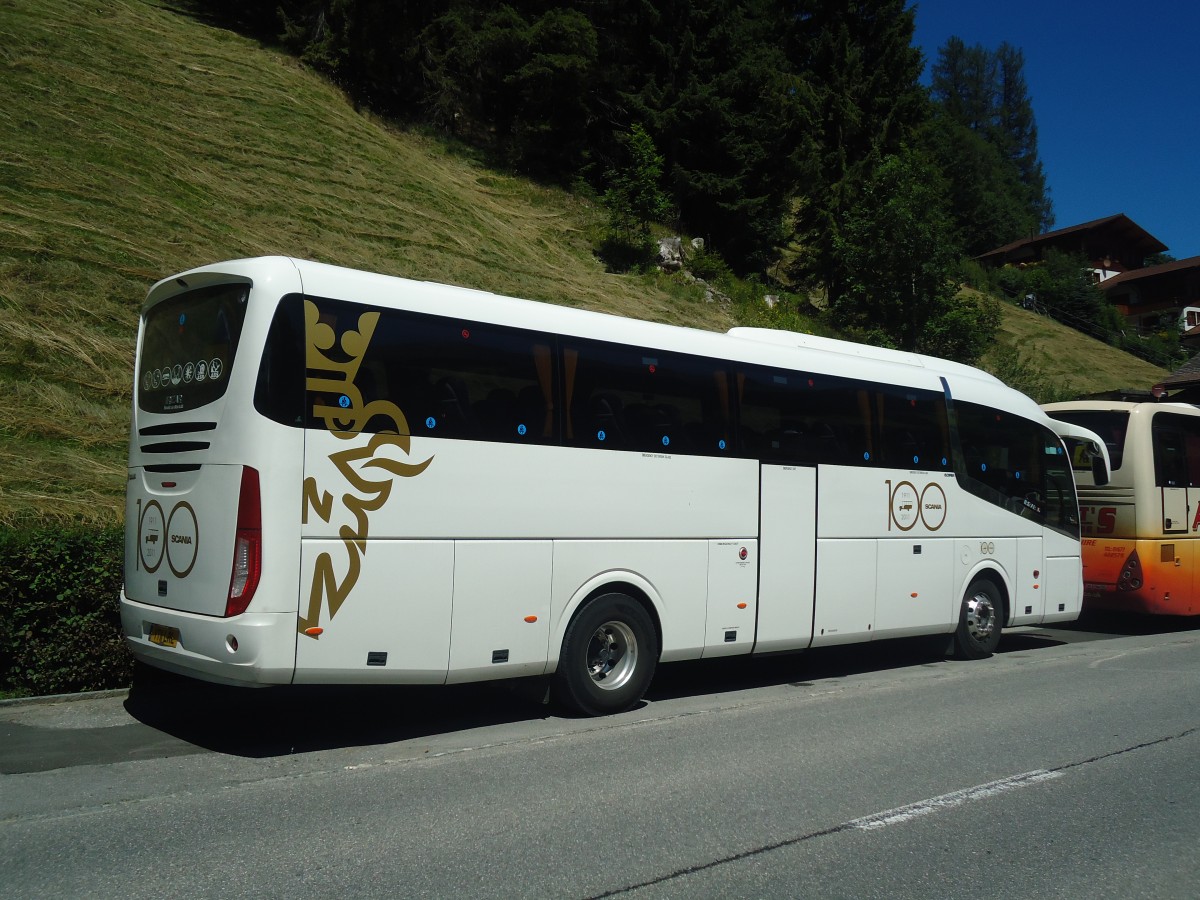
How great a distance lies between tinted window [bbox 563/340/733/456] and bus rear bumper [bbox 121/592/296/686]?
9.11 ft

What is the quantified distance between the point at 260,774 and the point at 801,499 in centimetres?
574

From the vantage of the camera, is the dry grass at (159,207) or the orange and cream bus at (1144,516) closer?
the dry grass at (159,207)

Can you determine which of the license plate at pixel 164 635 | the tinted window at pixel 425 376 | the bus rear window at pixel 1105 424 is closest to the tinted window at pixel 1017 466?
the bus rear window at pixel 1105 424

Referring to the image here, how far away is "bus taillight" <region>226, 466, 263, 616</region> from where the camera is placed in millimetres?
6508

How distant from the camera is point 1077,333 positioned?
200 ft

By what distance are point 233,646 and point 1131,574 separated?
12620 mm

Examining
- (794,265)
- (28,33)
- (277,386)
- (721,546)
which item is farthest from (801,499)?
(794,265)

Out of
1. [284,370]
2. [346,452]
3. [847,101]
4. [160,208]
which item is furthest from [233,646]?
[847,101]

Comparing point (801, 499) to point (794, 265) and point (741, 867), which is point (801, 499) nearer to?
point (741, 867)

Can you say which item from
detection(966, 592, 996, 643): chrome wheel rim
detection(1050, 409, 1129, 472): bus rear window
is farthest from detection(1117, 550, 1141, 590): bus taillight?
detection(966, 592, 996, 643): chrome wheel rim

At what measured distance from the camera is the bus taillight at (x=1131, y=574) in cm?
1416

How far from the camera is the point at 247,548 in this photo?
6.54 metres

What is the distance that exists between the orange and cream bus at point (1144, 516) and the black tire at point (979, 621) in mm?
3302

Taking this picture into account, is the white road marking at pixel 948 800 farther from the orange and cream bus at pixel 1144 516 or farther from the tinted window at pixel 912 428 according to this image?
the orange and cream bus at pixel 1144 516
